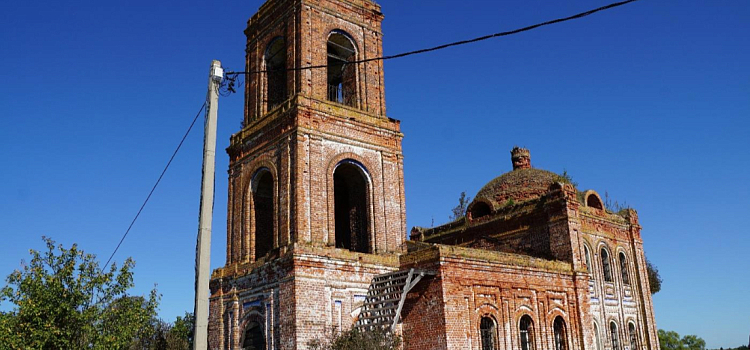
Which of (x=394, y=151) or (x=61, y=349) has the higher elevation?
(x=394, y=151)

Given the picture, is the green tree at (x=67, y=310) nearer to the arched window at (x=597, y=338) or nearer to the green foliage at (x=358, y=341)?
the green foliage at (x=358, y=341)

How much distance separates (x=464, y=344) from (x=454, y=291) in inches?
60.8

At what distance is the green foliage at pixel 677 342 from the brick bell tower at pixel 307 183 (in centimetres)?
3707

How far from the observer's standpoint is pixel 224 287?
21969mm

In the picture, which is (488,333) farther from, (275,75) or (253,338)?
(275,75)

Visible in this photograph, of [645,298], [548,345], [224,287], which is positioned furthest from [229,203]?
[645,298]

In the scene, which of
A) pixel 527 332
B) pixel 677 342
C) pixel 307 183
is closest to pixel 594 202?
pixel 527 332

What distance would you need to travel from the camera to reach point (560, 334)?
2284 cm

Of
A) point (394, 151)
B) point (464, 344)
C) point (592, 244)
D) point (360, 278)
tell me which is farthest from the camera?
point (592, 244)

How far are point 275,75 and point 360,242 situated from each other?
7.48 meters

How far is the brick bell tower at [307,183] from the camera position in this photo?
752 inches

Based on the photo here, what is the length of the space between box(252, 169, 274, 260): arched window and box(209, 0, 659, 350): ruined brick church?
0.17 ft

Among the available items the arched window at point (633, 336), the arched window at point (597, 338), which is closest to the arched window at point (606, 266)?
the arched window at point (633, 336)

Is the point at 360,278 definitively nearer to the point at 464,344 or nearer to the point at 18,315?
the point at 464,344
